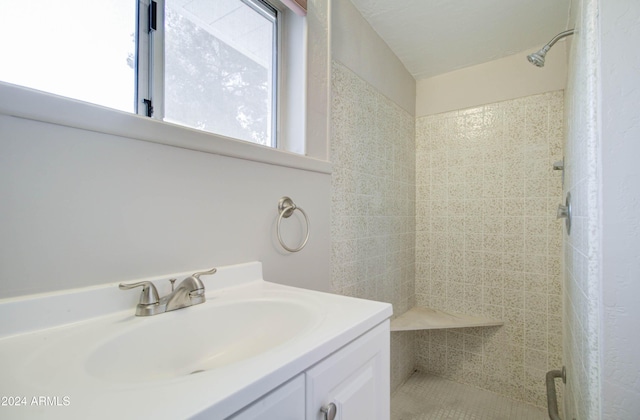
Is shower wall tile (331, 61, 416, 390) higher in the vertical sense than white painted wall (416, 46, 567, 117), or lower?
lower

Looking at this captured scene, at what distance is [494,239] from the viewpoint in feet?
6.29

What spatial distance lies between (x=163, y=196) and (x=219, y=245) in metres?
0.22

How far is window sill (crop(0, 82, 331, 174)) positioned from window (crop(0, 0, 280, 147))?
134 mm

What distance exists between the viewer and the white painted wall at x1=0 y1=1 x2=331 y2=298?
1.79ft

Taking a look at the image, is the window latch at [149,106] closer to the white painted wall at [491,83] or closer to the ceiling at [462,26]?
the ceiling at [462,26]

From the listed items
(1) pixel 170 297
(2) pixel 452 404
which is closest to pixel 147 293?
(1) pixel 170 297

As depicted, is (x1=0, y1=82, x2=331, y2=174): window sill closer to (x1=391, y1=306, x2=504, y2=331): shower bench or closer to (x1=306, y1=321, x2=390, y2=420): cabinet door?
(x1=306, y1=321, x2=390, y2=420): cabinet door

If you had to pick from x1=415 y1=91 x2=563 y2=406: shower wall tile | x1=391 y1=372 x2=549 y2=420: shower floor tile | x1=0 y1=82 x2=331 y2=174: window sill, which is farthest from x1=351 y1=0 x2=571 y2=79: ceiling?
x1=391 y1=372 x2=549 y2=420: shower floor tile

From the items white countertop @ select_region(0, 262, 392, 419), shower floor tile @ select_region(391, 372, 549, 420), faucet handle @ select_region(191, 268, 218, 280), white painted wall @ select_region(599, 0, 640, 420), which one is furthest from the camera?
shower floor tile @ select_region(391, 372, 549, 420)

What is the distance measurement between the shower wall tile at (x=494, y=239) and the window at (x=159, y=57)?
1447mm

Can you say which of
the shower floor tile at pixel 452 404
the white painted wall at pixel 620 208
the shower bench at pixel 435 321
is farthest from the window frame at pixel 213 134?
the shower floor tile at pixel 452 404

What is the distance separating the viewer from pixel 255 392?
38 centimetres

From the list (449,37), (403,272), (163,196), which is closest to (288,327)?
(163,196)

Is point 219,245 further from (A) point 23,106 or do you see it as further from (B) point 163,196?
(A) point 23,106
